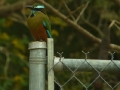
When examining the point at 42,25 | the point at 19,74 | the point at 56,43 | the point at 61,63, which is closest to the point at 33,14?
the point at 42,25

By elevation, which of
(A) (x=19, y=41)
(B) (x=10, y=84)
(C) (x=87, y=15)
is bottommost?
(B) (x=10, y=84)

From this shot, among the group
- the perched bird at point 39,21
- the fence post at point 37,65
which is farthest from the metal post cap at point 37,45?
the perched bird at point 39,21

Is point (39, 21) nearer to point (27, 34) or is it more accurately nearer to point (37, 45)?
point (37, 45)

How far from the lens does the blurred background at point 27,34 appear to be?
21.1ft

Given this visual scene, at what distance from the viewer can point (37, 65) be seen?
213 cm

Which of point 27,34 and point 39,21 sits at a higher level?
point 27,34

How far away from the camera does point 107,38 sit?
360cm

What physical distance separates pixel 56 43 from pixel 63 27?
300mm

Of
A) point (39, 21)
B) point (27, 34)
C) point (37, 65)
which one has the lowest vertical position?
point (37, 65)

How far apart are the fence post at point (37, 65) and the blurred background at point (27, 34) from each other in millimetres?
3953

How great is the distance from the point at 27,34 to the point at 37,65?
551 centimetres

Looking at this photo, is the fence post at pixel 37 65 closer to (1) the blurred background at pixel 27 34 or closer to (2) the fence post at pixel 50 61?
(2) the fence post at pixel 50 61

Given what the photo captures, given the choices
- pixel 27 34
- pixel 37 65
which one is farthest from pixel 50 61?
pixel 27 34

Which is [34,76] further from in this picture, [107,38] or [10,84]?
[10,84]
